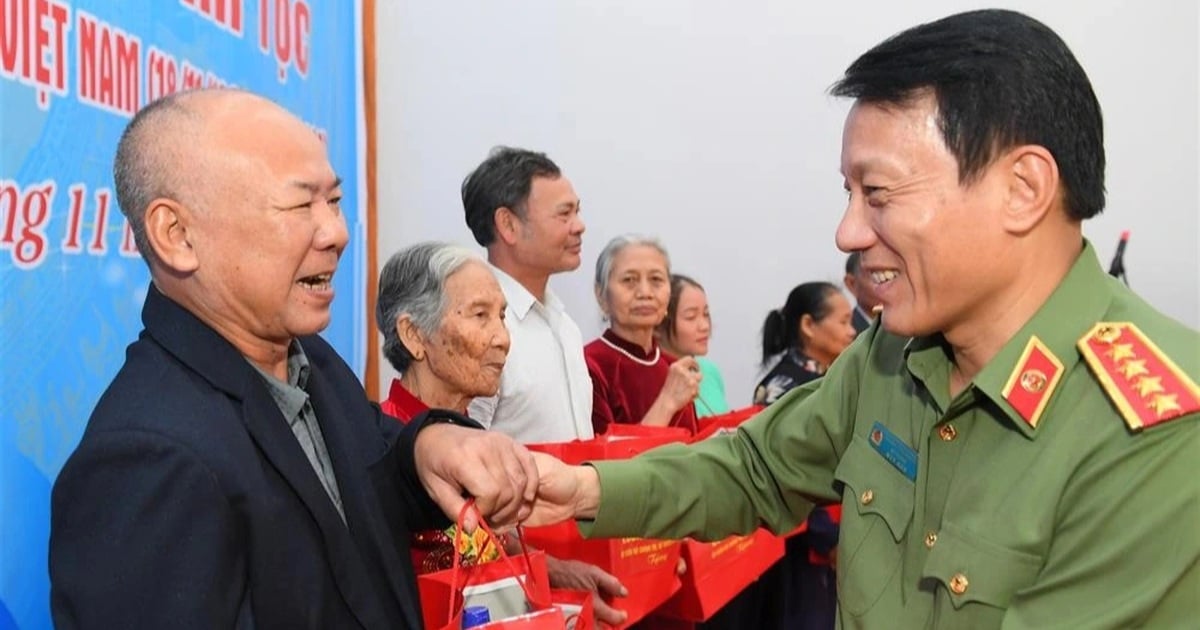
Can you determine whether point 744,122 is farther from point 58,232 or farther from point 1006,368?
point 1006,368

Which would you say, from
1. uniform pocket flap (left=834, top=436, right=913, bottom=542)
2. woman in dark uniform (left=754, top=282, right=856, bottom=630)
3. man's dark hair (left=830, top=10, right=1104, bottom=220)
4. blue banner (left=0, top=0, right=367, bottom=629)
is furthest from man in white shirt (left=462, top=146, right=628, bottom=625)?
man's dark hair (left=830, top=10, right=1104, bottom=220)

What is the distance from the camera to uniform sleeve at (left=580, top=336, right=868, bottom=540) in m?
1.60

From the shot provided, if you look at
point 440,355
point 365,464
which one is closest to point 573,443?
point 440,355

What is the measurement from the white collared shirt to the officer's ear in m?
1.65

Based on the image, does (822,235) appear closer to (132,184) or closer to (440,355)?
(440,355)

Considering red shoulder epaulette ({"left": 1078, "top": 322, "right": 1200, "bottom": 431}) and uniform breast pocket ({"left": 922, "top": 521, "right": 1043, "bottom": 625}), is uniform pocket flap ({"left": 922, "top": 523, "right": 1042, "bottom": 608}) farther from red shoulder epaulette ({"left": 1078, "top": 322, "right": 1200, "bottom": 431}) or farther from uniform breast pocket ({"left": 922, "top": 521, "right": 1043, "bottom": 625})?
red shoulder epaulette ({"left": 1078, "top": 322, "right": 1200, "bottom": 431})

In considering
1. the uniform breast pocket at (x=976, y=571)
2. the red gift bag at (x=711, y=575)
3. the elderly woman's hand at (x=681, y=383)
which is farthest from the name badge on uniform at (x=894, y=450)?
the elderly woman's hand at (x=681, y=383)

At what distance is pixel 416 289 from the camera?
246 cm

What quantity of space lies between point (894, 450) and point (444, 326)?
1.19m

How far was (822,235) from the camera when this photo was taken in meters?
4.94

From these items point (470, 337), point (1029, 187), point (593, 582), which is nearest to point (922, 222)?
point (1029, 187)

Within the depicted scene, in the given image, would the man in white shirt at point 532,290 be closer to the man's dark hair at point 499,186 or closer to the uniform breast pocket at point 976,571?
the man's dark hair at point 499,186

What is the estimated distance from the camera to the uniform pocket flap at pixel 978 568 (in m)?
1.21

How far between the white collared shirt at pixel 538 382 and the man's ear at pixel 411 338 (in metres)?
0.36
